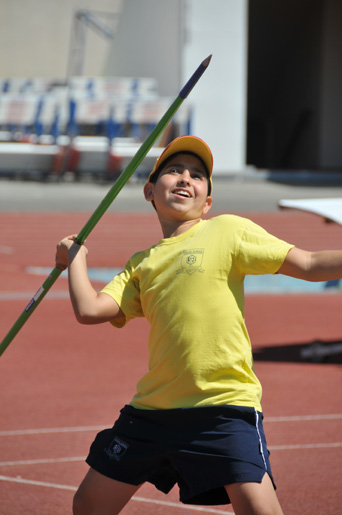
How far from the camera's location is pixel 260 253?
2.61m

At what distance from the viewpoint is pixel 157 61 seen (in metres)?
23.6

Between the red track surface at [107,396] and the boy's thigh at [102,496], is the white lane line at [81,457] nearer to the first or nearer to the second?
the red track surface at [107,396]

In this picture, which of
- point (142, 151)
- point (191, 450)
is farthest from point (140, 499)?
point (142, 151)

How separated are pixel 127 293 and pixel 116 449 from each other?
1.74 ft

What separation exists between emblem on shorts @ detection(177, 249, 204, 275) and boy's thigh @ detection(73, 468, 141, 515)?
69 cm

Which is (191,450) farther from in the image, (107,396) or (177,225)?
(107,396)

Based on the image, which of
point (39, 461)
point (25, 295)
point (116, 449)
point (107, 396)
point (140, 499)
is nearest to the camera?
point (116, 449)

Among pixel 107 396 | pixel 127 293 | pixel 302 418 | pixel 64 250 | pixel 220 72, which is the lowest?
pixel 107 396

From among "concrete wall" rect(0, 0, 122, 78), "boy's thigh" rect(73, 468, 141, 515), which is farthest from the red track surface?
"concrete wall" rect(0, 0, 122, 78)

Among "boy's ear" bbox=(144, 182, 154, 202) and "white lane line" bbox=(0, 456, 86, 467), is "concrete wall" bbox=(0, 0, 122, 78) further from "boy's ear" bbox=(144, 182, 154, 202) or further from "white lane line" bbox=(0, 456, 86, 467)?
"boy's ear" bbox=(144, 182, 154, 202)

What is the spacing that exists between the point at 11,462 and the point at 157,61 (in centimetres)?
2034

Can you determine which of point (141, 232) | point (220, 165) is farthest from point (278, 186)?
point (141, 232)

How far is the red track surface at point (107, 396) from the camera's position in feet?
13.1

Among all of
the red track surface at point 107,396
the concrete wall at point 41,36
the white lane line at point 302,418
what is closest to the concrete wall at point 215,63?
the concrete wall at point 41,36
